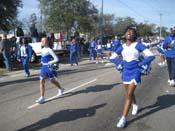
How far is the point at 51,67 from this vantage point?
11.2m

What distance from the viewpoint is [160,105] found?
34.2ft

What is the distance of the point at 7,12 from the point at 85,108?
22633 millimetres

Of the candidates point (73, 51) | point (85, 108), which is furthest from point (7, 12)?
point (85, 108)

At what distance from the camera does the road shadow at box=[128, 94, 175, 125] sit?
9.28 metres

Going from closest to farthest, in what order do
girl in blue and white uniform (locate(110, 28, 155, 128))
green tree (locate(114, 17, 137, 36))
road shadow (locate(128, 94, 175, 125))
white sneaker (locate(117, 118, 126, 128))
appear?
white sneaker (locate(117, 118, 126, 128)) < girl in blue and white uniform (locate(110, 28, 155, 128)) < road shadow (locate(128, 94, 175, 125)) < green tree (locate(114, 17, 137, 36))

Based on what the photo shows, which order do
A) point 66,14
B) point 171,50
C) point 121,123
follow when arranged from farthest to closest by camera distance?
1. point 66,14
2. point 171,50
3. point 121,123

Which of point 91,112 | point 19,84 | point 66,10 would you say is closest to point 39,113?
point 91,112

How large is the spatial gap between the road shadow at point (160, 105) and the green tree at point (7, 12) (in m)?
21.2

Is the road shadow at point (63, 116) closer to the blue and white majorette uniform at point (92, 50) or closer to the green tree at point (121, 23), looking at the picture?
the blue and white majorette uniform at point (92, 50)

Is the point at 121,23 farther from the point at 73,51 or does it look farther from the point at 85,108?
the point at 85,108

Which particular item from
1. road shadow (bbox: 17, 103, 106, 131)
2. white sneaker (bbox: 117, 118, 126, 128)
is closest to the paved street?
road shadow (bbox: 17, 103, 106, 131)

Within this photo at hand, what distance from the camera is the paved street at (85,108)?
836 cm

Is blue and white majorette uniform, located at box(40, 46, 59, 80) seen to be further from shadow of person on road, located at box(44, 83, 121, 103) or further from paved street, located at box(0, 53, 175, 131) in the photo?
shadow of person on road, located at box(44, 83, 121, 103)

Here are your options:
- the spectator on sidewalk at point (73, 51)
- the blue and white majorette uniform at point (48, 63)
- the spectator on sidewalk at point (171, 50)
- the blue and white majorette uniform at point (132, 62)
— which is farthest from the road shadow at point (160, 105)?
the spectator on sidewalk at point (73, 51)
